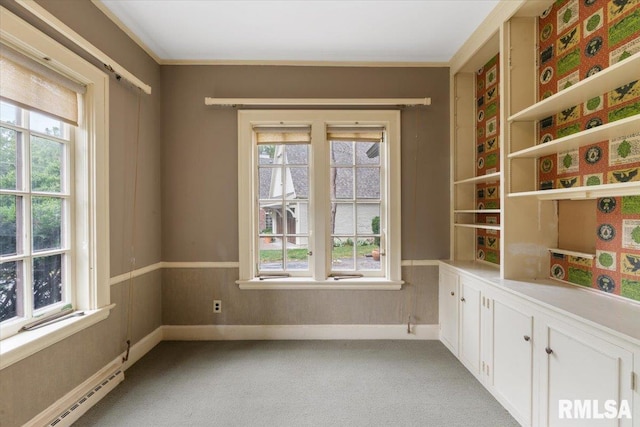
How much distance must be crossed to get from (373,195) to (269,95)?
1.42m

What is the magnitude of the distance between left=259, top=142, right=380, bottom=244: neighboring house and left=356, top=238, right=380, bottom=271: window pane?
0.34 feet

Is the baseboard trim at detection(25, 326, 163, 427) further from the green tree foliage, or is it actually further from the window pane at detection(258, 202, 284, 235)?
the window pane at detection(258, 202, 284, 235)

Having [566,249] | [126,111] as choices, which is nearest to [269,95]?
[126,111]

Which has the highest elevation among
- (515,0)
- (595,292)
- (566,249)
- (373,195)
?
(515,0)

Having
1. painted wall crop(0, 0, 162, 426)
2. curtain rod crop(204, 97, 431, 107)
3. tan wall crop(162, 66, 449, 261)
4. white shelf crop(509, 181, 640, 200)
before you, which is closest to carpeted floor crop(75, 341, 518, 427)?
painted wall crop(0, 0, 162, 426)

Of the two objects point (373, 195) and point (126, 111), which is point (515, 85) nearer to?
point (373, 195)

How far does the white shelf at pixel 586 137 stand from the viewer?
1.27 m

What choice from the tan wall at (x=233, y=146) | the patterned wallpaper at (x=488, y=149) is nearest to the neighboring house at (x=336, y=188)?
the tan wall at (x=233, y=146)

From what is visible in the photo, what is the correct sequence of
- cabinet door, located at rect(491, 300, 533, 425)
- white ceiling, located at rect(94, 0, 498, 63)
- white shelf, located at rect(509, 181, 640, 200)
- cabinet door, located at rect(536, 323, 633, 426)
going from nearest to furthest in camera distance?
cabinet door, located at rect(536, 323, 633, 426) → white shelf, located at rect(509, 181, 640, 200) → cabinet door, located at rect(491, 300, 533, 425) → white ceiling, located at rect(94, 0, 498, 63)

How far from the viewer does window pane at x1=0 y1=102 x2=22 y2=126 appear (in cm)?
152

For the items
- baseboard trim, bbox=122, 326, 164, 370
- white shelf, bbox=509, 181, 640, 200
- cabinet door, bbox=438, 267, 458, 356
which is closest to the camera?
white shelf, bbox=509, 181, 640, 200

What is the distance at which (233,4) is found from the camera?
2047 mm

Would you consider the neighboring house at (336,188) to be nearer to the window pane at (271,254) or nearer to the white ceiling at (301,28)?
the window pane at (271,254)

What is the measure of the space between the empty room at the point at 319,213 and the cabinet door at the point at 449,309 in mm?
27
